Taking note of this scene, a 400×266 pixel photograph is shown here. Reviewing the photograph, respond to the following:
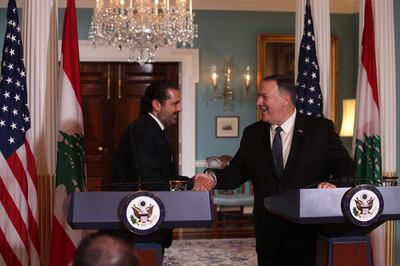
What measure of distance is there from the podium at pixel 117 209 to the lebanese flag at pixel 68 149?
63.3 inches

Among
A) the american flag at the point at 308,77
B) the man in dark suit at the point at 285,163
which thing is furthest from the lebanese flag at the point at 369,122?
the man in dark suit at the point at 285,163

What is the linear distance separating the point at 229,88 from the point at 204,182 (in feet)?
17.4

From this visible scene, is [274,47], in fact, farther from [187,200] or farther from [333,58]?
[187,200]

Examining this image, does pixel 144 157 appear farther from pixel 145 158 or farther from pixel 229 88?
pixel 229 88

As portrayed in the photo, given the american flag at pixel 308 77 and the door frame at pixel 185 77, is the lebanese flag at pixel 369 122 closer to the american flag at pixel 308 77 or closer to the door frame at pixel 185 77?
the american flag at pixel 308 77

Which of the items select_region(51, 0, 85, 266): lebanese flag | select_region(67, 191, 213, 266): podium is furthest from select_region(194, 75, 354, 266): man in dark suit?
select_region(51, 0, 85, 266): lebanese flag

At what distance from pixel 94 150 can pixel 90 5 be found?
2141 millimetres

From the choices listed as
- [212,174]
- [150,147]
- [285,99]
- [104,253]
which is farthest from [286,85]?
[104,253]

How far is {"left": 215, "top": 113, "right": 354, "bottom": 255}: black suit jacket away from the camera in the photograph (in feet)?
10.8

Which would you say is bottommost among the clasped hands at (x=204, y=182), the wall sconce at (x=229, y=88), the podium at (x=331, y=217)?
the podium at (x=331, y=217)

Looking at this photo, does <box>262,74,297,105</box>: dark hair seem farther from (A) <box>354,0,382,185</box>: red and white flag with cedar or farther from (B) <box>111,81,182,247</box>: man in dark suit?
(A) <box>354,0,382,185</box>: red and white flag with cedar

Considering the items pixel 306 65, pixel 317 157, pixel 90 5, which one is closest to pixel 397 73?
pixel 306 65

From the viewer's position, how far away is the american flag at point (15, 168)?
159 inches

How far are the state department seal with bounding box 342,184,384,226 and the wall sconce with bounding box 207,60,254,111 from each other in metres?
5.82
